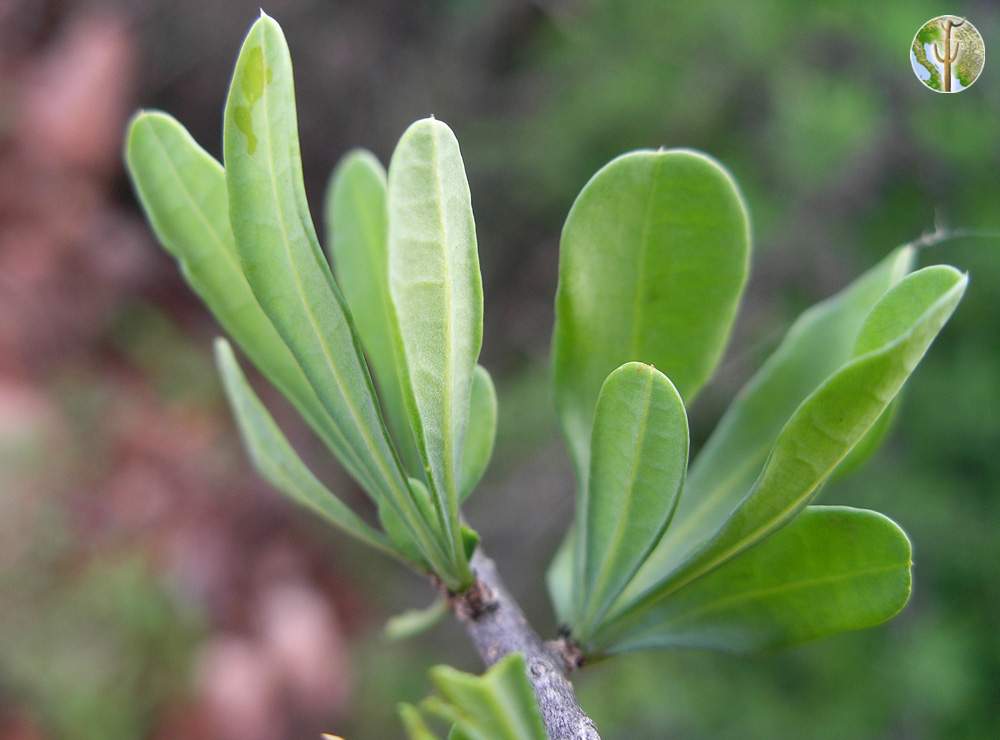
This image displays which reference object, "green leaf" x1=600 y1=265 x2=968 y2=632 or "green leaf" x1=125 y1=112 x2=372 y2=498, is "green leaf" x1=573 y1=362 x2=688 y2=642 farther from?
"green leaf" x1=125 y1=112 x2=372 y2=498

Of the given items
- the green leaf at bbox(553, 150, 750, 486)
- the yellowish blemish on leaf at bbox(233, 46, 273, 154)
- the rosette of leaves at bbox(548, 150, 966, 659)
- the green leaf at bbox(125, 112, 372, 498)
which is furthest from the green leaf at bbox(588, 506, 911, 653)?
the yellowish blemish on leaf at bbox(233, 46, 273, 154)

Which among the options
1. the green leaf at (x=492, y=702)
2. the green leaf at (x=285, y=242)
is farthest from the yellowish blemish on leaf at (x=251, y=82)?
the green leaf at (x=492, y=702)

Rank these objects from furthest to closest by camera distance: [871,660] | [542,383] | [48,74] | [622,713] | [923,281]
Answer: [48,74]
[542,383]
[622,713]
[871,660]
[923,281]

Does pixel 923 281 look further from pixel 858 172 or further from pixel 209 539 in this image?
pixel 209 539

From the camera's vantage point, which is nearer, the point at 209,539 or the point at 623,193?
the point at 623,193

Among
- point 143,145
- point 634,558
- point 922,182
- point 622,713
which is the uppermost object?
point 143,145

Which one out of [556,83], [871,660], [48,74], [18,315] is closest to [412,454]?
[871,660]
